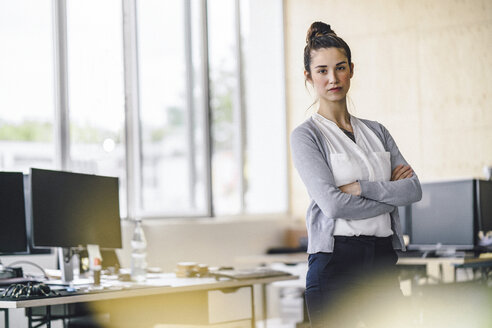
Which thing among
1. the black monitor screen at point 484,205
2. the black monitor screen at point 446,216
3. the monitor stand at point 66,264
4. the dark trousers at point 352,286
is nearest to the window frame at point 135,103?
the monitor stand at point 66,264

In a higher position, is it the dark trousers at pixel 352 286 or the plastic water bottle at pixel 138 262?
the dark trousers at pixel 352 286

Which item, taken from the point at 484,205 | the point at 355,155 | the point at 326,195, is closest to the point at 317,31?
the point at 355,155

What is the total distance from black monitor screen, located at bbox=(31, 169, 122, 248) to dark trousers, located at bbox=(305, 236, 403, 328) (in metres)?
1.56

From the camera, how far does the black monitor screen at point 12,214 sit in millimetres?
3070

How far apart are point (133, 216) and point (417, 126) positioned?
272 centimetres

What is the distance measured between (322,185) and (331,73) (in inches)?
12.0

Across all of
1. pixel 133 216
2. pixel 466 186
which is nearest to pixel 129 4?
pixel 133 216

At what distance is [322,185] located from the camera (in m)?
2.00

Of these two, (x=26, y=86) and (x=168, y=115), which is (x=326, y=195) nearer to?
(x=26, y=86)

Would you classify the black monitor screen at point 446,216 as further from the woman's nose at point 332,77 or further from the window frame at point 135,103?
the woman's nose at point 332,77

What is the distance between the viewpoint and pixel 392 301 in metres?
1.87

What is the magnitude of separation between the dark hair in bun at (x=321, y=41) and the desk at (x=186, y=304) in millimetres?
1434

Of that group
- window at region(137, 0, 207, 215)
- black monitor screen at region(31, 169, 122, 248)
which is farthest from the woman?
window at region(137, 0, 207, 215)

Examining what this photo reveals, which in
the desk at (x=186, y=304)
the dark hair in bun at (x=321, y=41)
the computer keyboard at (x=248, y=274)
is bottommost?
the desk at (x=186, y=304)
